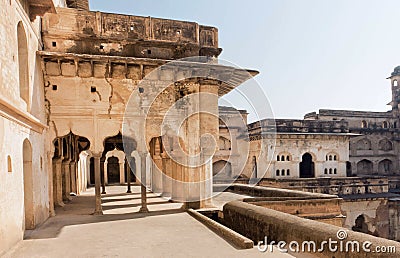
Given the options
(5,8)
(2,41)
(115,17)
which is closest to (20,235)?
(2,41)

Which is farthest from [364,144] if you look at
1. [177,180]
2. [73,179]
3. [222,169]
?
[73,179]

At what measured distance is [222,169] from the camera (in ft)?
92.0

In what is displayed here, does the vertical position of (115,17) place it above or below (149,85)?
above

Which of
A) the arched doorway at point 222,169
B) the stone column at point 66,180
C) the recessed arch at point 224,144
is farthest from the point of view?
the arched doorway at point 222,169

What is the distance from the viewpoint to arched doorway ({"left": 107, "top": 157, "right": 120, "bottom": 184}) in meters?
26.4

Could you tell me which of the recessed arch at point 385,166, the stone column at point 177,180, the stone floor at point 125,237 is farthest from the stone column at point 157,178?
the recessed arch at point 385,166

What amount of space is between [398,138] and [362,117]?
408cm

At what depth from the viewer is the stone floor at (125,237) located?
241 inches

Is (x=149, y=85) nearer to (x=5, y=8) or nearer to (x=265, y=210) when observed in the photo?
(x=5, y=8)

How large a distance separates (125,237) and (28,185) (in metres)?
3.03

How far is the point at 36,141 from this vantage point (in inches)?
349

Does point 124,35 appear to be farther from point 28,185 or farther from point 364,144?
point 364,144

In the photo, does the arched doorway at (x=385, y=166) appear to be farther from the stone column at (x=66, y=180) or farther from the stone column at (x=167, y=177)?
the stone column at (x=66, y=180)

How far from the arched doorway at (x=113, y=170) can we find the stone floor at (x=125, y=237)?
1578cm
